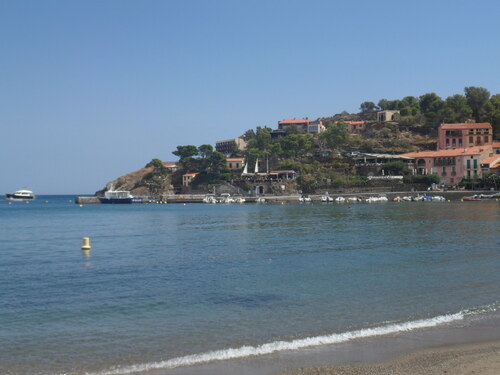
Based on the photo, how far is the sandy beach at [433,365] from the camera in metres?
11.1

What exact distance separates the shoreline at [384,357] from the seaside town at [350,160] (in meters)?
94.7

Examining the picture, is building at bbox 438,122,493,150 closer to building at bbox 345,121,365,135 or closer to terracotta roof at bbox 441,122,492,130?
terracotta roof at bbox 441,122,492,130

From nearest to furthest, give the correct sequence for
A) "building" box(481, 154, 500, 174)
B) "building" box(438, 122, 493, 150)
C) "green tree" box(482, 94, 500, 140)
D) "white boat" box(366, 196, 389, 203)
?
"white boat" box(366, 196, 389, 203)
"building" box(481, 154, 500, 174)
"building" box(438, 122, 493, 150)
"green tree" box(482, 94, 500, 140)

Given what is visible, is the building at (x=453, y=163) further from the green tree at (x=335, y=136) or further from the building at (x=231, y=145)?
the building at (x=231, y=145)

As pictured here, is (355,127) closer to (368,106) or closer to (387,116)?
(387,116)

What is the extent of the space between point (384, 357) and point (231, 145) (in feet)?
495

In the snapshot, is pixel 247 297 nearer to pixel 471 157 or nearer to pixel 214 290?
pixel 214 290

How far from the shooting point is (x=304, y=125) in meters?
159

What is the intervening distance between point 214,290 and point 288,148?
119839mm

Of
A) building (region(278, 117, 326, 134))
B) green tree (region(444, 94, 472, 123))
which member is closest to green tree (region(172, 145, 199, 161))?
building (region(278, 117, 326, 134))

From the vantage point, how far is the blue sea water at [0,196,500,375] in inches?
519

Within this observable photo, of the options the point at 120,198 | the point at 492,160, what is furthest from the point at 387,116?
the point at 120,198

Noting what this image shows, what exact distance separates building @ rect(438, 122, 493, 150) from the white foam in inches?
4514

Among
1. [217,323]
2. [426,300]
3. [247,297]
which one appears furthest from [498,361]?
[247,297]
